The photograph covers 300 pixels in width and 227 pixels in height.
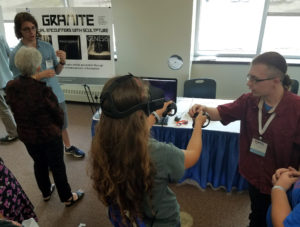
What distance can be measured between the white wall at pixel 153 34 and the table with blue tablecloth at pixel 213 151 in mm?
1529

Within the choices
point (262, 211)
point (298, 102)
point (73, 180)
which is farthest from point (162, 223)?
point (73, 180)

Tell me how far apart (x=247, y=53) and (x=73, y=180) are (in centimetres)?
336

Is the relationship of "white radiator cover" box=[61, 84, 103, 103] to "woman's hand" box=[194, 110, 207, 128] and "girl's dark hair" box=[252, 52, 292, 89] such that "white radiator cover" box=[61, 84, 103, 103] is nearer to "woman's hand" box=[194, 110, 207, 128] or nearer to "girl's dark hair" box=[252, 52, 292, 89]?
"woman's hand" box=[194, 110, 207, 128]

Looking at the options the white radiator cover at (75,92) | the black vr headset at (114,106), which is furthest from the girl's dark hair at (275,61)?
the white radiator cover at (75,92)

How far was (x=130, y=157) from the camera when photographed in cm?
79

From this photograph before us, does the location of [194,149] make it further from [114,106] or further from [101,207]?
[101,207]

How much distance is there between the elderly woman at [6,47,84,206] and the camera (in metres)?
1.53

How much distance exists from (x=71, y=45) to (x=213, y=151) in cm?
248

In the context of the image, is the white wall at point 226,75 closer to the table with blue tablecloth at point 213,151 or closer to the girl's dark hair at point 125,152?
the table with blue tablecloth at point 213,151

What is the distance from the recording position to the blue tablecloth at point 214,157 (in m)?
2.06

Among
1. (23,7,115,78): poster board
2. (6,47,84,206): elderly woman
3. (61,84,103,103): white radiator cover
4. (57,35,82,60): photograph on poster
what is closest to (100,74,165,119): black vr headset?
(6,47,84,206): elderly woman

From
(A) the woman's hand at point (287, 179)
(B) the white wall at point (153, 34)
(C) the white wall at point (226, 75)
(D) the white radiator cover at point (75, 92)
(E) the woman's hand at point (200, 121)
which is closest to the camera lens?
(A) the woman's hand at point (287, 179)

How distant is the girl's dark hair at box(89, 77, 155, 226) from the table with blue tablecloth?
1.26 meters

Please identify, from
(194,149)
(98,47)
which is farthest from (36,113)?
(98,47)
